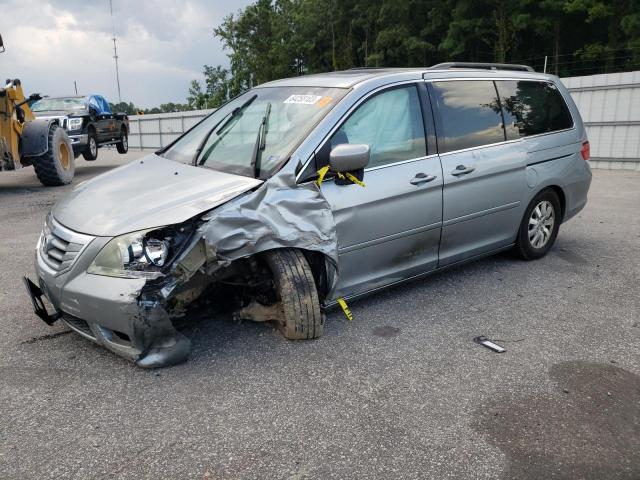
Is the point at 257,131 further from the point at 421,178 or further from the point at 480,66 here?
the point at 480,66

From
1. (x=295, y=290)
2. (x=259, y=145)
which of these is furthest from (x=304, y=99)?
(x=295, y=290)

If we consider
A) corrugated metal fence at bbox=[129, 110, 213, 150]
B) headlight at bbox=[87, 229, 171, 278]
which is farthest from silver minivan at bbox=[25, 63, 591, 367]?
corrugated metal fence at bbox=[129, 110, 213, 150]

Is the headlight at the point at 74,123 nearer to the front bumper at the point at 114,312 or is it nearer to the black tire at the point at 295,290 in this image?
the front bumper at the point at 114,312

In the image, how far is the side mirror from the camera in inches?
134

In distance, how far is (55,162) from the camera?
34.2ft

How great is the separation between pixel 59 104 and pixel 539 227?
13492 mm

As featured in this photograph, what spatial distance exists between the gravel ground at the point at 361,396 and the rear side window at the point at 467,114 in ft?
4.11

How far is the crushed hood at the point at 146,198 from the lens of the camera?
3061 millimetres

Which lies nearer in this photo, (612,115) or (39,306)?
(39,306)

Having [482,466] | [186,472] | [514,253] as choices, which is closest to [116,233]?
[186,472]

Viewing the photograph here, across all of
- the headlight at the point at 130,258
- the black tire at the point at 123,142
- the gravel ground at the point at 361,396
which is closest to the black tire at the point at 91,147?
the black tire at the point at 123,142

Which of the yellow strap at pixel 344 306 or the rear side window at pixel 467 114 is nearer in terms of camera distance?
the yellow strap at pixel 344 306

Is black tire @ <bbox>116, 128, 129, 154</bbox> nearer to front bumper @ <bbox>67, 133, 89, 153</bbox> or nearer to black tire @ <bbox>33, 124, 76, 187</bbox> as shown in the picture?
front bumper @ <bbox>67, 133, 89, 153</bbox>

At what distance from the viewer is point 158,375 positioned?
10.1 feet
